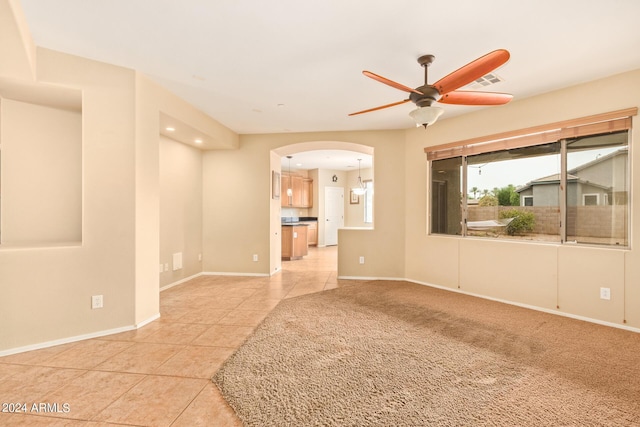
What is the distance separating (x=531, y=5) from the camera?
212 cm

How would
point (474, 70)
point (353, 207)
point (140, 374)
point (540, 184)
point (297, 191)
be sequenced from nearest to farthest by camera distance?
1. point (474, 70)
2. point (140, 374)
3. point (540, 184)
4. point (297, 191)
5. point (353, 207)

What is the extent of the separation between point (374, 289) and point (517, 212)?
2.30 m

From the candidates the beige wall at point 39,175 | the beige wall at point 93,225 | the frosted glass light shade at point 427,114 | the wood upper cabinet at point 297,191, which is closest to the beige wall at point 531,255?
the frosted glass light shade at point 427,114

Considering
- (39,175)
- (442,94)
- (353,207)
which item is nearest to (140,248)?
(39,175)

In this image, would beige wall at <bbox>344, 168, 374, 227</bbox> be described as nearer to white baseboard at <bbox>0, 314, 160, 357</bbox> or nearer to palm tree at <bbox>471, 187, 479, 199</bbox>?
palm tree at <bbox>471, 187, 479, 199</bbox>

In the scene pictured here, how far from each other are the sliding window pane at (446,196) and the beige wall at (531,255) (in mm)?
167

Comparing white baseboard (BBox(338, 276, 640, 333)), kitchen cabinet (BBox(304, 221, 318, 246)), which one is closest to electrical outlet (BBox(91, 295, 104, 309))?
white baseboard (BBox(338, 276, 640, 333))

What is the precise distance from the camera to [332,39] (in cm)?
254

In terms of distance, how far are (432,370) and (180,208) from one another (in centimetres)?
444

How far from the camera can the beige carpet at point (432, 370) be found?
1825 mm

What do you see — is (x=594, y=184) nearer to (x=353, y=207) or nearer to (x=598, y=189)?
(x=598, y=189)

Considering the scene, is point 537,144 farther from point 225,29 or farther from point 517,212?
point 225,29

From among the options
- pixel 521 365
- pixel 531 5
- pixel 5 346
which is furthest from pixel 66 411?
pixel 531 5

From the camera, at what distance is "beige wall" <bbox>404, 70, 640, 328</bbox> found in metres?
3.15
